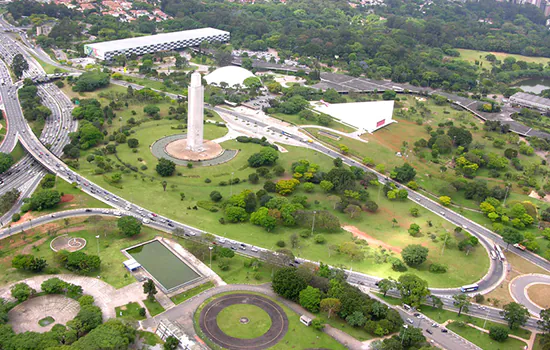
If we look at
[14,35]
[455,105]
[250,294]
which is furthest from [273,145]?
[14,35]

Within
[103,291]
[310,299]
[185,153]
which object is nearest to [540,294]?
[310,299]

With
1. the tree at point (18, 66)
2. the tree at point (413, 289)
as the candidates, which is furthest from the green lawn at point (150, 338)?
the tree at point (18, 66)

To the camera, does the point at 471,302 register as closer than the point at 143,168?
Yes

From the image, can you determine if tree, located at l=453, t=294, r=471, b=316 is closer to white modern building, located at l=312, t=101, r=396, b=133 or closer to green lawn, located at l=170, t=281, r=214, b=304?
green lawn, located at l=170, t=281, r=214, b=304

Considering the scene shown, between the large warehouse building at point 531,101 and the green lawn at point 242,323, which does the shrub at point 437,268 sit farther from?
the large warehouse building at point 531,101

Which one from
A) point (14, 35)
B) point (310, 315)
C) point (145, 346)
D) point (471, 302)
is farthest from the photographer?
point (14, 35)

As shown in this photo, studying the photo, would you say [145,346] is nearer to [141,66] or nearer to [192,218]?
[192,218]
